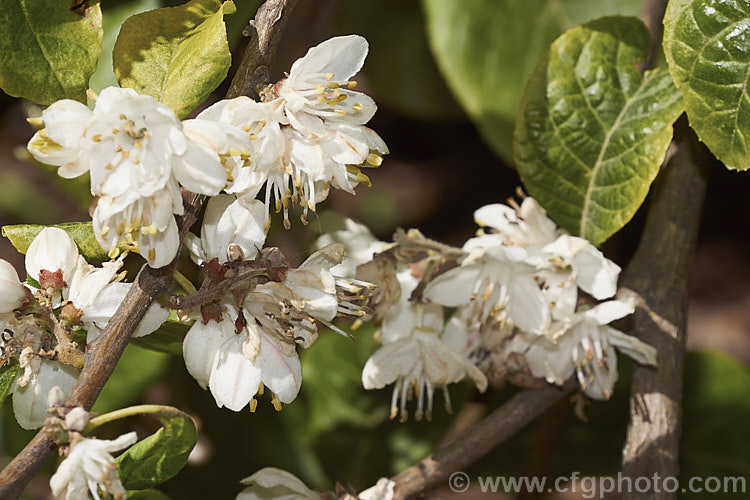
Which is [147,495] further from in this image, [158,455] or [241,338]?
[241,338]

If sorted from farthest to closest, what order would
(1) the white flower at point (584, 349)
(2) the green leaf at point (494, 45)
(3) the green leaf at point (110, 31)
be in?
(2) the green leaf at point (494, 45)
(3) the green leaf at point (110, 31)
(1) the white flower at point (584, 349)

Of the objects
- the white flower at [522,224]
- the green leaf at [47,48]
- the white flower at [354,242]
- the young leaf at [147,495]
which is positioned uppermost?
the green leaf at [47,48]

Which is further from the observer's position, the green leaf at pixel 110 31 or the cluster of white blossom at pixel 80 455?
the green leaf at pixel 110 31

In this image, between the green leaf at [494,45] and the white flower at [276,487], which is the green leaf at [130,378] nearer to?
the white flower at [276,487]

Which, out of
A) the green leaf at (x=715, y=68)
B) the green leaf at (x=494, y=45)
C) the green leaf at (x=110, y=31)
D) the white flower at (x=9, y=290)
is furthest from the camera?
the green leaf at (x=494, y=45)

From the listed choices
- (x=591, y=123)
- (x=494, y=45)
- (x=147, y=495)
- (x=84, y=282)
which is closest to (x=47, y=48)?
(x=84, y=282)

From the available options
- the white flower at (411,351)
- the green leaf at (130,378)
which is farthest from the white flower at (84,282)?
the green leaf at (130,378)

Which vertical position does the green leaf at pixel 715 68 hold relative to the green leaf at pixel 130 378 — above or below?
above
